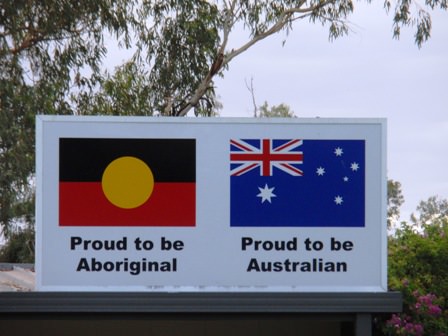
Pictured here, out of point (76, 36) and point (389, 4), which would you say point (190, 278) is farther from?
point (389, 4)

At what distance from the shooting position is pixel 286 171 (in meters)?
10.4

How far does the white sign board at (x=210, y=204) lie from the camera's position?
10.3 m

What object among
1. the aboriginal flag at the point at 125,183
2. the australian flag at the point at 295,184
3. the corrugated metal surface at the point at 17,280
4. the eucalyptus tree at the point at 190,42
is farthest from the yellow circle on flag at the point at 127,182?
the eucalyptus tree at the point at 190,42

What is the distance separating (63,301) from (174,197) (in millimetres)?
1474

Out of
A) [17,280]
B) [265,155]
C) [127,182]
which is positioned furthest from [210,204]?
[17,280]

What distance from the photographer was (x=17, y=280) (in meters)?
15.6

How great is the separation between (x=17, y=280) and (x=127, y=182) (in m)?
5.88

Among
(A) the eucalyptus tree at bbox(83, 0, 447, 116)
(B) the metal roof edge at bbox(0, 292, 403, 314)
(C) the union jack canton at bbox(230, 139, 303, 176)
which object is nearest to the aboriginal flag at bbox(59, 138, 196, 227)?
(C) the union jack canton at bbox(230, 139, 303, 176)

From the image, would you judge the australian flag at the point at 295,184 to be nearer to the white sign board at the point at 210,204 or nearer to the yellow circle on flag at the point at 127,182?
the white sign board at the point at 210,204

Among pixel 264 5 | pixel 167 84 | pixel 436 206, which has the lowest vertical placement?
pixel 436 206

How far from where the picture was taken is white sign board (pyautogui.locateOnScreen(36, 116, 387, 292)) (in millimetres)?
10258

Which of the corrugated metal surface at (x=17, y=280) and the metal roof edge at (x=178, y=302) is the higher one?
the metal roof edge at (x=178, y=302)

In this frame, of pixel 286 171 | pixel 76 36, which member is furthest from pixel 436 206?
pixel 286 171

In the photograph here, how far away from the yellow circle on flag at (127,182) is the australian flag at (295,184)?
33.3 inches
